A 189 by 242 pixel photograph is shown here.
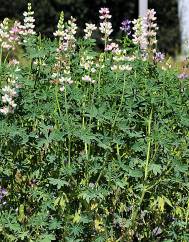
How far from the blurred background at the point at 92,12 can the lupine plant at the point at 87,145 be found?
15824 millimetres

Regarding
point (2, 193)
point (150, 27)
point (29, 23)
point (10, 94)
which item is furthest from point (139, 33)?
point (2, 193)

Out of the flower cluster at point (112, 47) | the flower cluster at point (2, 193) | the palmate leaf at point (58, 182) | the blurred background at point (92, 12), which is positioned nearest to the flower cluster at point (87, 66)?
the flower cluster at point (112, 47)

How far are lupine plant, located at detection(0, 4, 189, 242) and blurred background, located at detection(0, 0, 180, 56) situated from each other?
1582cm

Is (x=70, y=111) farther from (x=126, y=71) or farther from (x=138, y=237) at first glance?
(x=138, y=237)

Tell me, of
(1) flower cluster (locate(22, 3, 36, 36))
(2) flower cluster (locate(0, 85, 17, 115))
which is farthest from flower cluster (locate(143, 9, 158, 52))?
(2) flower cluster (locate(0, 85, 17, 115))

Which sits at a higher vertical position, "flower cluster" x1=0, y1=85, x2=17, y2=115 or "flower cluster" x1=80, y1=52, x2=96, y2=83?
"flower cluster" x1=80, y1=52, x2=96, y2=83

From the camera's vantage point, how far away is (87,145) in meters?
3.72

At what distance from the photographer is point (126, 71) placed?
12.2ft

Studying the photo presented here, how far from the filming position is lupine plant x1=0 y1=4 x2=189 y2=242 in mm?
3607

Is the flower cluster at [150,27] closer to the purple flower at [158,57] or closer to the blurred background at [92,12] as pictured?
the purple flower at [158,57]

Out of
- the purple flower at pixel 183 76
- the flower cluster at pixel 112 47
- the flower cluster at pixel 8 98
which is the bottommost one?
the flower cluster at pixel 8 98

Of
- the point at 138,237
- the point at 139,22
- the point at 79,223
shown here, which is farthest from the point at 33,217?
the point at 139,22

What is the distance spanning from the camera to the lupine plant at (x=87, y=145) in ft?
11.8

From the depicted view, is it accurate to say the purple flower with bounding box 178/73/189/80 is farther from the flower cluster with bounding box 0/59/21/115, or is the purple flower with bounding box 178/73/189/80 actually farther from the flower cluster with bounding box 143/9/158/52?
the flower cluster with bounding box 0/59/21/115
